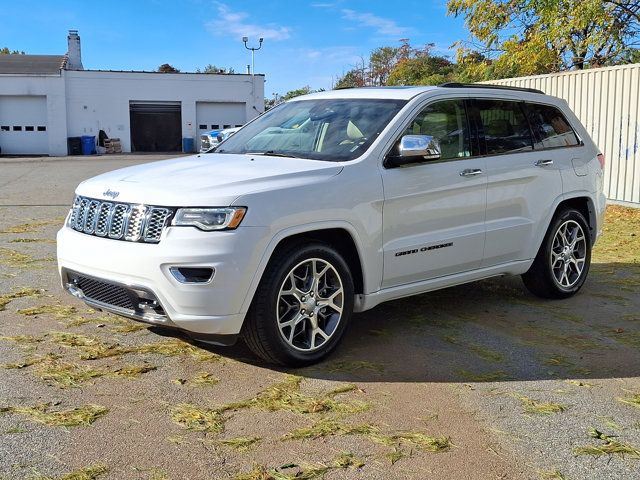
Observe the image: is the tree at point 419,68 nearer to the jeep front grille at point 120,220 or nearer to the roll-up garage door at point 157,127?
the roll-up garage door at point 157,127

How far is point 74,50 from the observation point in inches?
1939

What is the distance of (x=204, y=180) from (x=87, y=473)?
6.32 feet

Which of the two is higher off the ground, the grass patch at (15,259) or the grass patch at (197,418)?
the grass patch at (15,259)

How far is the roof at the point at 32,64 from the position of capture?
41.7 metres

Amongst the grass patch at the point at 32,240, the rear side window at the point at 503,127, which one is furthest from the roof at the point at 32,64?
the rear side window at the point at 503,127

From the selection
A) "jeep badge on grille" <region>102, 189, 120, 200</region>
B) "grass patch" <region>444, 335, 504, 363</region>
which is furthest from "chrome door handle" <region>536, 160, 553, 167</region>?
"jeep badge on grille" <region>102, 189, 120, 200</region>

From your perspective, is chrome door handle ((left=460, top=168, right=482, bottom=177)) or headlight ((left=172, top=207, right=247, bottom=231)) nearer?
headlight ((left=172, top=207, right=247, bottom=231))

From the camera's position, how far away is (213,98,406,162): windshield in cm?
507

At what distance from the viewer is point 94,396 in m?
4.08

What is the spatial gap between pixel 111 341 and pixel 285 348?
143 cm

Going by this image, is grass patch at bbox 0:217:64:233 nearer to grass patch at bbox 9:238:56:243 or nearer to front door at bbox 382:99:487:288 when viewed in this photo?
grass patch at bbox 9:238:56:243

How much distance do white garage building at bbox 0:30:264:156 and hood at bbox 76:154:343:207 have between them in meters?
39.6

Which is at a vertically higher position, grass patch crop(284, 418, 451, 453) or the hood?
the hood

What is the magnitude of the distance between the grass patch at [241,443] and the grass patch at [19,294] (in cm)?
340
